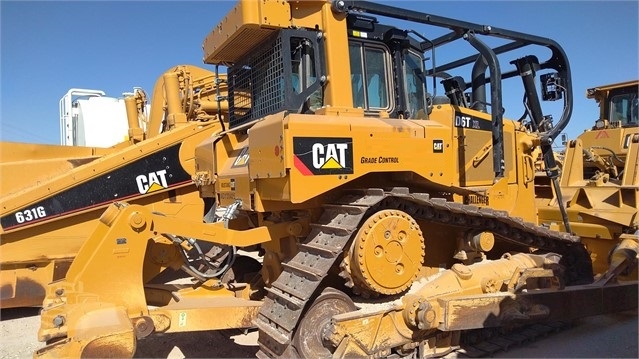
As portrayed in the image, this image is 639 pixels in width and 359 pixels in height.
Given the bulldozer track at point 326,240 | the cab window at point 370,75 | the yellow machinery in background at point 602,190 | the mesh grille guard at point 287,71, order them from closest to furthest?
the bulldozer track at point 326,240, the mesh grille guard at point 287,71, the cab window at point 370,75, the yellow machinery in background at point 602,190

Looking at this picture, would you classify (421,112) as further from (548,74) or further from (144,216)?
(144,216)

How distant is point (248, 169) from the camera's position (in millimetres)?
4285

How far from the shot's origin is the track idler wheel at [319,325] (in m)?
3.73

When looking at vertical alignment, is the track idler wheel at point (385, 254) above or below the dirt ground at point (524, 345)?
above

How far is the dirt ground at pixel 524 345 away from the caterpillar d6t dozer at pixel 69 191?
0.88 metres

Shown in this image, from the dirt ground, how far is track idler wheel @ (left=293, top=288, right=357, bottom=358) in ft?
4.16

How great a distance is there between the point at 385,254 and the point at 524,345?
1965 mm

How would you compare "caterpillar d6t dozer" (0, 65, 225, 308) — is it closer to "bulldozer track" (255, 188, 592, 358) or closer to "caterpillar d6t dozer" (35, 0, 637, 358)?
"caterpillar d6t dozer" (35, 0, 637, 358)

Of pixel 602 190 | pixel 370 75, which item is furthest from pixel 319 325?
pixel 602 190

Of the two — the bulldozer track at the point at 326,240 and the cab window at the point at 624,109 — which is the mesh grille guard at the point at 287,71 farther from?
the cab window at the point at 624,109

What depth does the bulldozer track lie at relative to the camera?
3510 mm

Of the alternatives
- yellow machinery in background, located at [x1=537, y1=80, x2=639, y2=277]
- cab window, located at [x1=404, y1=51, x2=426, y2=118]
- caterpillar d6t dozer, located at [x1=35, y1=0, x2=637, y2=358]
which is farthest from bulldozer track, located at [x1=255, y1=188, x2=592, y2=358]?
yellow machinery in background, located at [x1=537, y1=80, x2=639, y2=277]

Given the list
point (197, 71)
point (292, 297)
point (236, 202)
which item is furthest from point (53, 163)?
point (292, 297)

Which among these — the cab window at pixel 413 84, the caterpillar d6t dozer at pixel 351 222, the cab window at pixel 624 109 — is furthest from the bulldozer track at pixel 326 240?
the cab window at pixel 624 109
